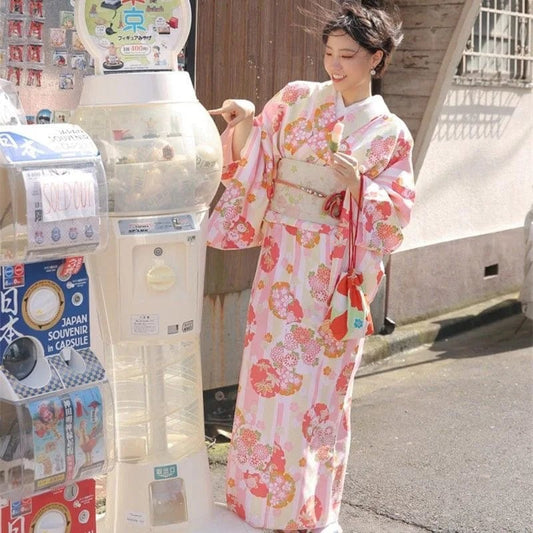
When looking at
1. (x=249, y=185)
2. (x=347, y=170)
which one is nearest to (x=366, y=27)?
(x=347, y=170)

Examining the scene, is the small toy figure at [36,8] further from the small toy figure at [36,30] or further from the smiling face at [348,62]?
the smiling face at [348,62]

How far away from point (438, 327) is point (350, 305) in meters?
4.23

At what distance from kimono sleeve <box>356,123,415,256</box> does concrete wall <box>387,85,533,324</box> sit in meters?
3.66

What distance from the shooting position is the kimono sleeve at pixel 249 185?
3.95m

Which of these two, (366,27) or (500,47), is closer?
(366,27)

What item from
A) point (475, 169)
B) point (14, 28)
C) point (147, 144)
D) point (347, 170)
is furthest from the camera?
point (475, 169)

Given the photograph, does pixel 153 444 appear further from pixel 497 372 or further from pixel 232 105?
pixel 497 372

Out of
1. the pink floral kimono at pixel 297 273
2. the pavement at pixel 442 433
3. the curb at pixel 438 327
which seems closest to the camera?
the pink floral kimono at pixel 297 273

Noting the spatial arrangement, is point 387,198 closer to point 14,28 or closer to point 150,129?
point 150,129

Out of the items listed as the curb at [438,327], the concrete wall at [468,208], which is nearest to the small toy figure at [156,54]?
the curb at [438,327]

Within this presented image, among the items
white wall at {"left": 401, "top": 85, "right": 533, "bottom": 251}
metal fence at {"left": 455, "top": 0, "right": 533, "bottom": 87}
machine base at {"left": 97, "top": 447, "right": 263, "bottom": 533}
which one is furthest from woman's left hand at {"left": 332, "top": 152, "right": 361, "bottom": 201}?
metal fence at {"left": 455, "top": 0, "right": 533, "bottom": 87}

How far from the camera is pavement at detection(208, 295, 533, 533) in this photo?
4742 millimetres

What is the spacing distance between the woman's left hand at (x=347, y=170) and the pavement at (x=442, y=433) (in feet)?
5.62

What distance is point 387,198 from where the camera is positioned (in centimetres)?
377
